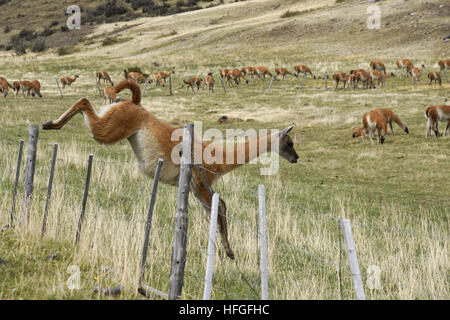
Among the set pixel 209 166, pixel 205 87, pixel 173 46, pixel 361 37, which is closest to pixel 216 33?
pixel 173 46

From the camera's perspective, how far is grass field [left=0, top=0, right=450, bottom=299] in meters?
5.30

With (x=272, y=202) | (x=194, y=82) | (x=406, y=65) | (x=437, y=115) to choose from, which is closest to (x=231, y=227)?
(x=272, y=202)

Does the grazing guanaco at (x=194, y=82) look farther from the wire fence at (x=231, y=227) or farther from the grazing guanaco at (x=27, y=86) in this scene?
the wire fence at (x=231, y=227)

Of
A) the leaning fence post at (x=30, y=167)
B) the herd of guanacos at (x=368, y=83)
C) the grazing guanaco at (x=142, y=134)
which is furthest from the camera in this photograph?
the herd of guanacos at (x=368, y=83)

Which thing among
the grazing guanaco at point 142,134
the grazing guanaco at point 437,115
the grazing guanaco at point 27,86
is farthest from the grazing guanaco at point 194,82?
the grazing guanaco at point 142,134

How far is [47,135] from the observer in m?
16.7

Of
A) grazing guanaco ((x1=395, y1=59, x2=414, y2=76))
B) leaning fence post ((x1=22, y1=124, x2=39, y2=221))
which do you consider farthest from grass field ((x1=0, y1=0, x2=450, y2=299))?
grazing guanaco ((x1=395, y1=59, x2=414, y2=76))

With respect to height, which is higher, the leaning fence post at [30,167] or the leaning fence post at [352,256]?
the leaning fence post at [30,167]

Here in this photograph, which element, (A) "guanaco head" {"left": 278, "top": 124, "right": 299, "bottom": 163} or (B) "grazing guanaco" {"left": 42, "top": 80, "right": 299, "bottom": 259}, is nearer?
(B) "grazing guanaco" {"left": 42, "top": 80, "right": 299, "bottom": 259}

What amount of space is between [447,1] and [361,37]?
1092 centimetres

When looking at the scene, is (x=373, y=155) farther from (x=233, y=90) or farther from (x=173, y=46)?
(x=173, y=46)

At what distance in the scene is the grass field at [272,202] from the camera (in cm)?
530

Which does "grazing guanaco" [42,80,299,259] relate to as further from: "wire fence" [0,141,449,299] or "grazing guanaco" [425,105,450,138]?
"grazing guanaco" [425,105,450,138]

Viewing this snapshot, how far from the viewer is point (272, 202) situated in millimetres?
9211
